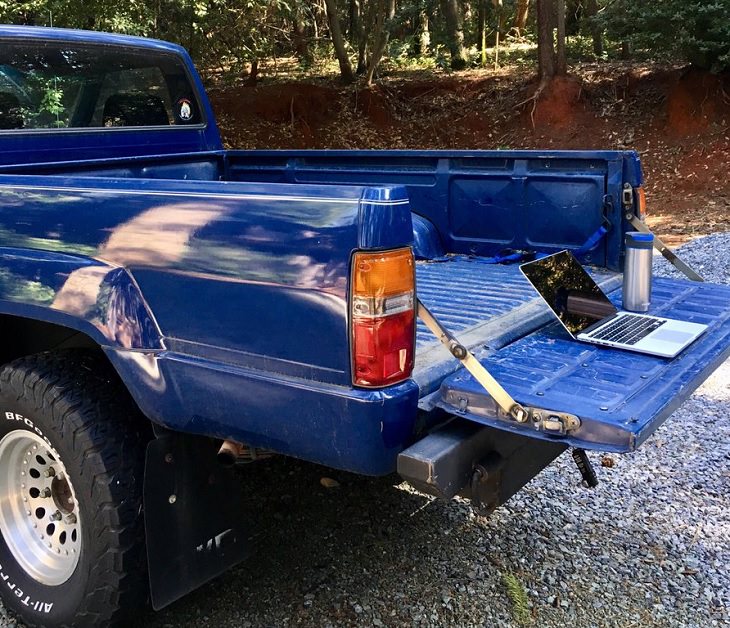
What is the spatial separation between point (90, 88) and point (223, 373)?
238 centimetres

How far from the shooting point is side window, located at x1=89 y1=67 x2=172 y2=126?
403 cm

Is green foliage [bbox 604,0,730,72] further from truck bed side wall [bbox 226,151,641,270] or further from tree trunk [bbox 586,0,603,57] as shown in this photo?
truck bed side wall [bbox 226,151,641,270]

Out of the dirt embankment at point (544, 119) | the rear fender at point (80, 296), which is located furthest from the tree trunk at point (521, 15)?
the rear fender at point (80, 296)

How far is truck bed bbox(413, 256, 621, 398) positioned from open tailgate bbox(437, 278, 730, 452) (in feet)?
0.22

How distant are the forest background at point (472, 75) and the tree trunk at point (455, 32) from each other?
0.09ft

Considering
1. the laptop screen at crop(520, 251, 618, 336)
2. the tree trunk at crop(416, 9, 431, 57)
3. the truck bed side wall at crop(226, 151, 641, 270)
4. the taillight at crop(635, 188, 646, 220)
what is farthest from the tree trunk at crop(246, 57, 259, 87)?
the laptop screen at crop(520, 251, 618, 336)

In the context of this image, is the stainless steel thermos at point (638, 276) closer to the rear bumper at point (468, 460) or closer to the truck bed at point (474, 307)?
the truck bed at point (474, 307)

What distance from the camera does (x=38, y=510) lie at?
2.77 meters

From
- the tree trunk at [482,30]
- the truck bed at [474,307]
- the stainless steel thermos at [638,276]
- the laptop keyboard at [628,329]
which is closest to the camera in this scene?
the truck bed at [474,307]

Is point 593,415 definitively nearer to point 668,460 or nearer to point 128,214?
point 128,214

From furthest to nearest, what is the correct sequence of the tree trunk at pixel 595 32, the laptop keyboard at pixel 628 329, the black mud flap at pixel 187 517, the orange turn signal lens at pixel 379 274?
the tree trunk at pixel 595 32
the laptop keyboard at pixel 628 329
the black mud flap at pixel 187 517
the orange turn signal lens at pixel 379 274

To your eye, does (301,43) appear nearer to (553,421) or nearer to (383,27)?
(383,27)

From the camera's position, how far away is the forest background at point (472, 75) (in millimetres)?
12273

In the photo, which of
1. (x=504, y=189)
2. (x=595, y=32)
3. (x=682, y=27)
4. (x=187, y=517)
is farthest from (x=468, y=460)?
(x=595, y=32)
